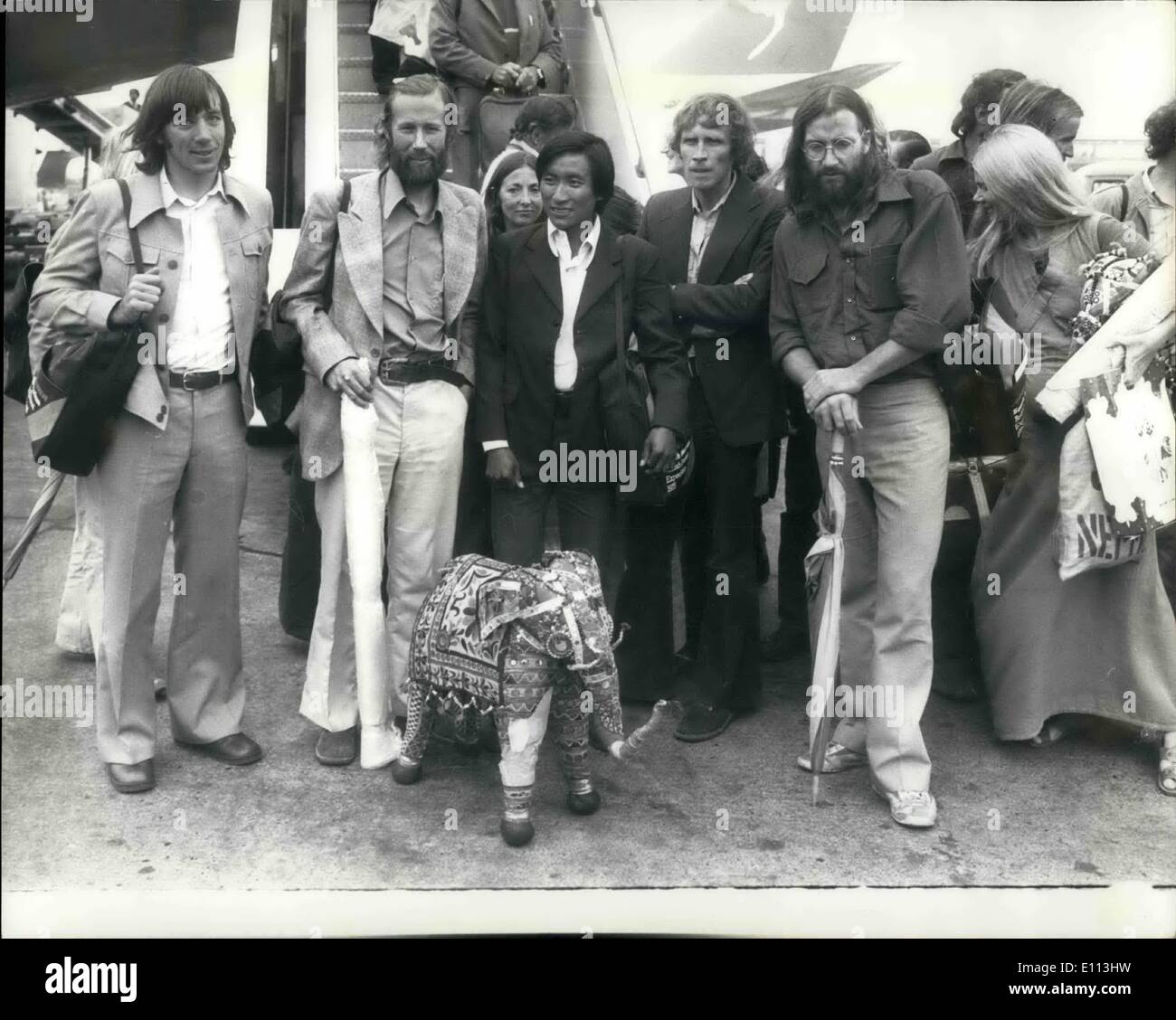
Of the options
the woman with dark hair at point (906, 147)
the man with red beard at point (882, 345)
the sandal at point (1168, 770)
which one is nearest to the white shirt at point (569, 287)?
the man with red beard at point (882, 345)

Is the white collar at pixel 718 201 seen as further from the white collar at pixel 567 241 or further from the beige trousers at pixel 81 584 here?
the beige trousers at pixel 81 584

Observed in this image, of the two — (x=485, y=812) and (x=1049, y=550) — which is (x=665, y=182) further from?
(x=485, y=812)

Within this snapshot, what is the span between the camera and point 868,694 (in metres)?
4.25

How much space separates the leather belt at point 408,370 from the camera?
13.9 feet

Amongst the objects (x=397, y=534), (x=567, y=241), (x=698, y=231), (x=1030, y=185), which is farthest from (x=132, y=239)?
(x=1030, y=185)

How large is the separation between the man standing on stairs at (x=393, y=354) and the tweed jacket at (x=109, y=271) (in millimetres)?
356

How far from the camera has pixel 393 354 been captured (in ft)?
14.0

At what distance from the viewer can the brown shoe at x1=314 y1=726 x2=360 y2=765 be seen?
4.37m

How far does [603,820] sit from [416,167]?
2054 mm

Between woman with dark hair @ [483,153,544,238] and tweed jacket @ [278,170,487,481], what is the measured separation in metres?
0.56

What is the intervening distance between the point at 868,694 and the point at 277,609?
8.48 ft
